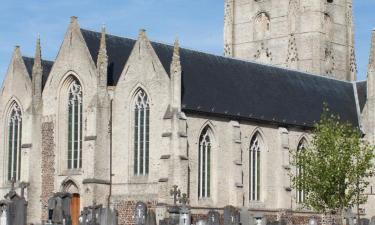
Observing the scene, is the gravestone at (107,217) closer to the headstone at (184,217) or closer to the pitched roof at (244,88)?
the headstone at (184,217)

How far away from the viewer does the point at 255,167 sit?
187ft

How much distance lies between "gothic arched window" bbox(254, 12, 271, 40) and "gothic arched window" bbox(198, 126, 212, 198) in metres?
24.5

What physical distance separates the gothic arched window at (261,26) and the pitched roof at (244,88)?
10.4 meters

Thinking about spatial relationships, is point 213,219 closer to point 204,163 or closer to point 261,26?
point 204,163

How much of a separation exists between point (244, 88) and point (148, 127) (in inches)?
339

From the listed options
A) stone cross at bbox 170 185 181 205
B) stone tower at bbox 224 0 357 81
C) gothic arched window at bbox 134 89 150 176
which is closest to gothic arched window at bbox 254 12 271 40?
stone tower at bbox 224 0 357 81

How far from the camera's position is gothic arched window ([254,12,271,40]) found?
76625 millimetres

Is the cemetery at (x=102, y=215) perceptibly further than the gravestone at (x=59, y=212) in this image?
No

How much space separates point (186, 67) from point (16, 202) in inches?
778

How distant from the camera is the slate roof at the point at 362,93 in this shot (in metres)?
66.6

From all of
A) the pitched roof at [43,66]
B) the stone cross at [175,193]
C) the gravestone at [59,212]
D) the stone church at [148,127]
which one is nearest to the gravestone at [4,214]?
the gravestone at [59,212]

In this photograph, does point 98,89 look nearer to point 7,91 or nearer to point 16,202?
point 7,91

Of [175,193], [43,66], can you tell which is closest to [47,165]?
[43,66]

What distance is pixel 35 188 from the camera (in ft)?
182
